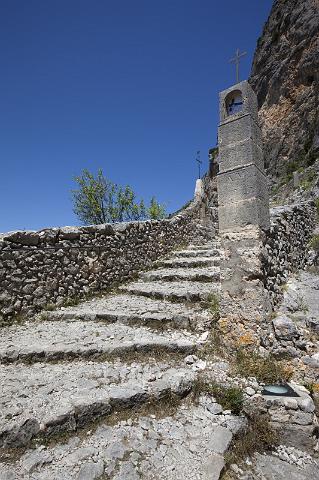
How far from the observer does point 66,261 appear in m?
6.71

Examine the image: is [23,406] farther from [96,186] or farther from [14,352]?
[96,186]

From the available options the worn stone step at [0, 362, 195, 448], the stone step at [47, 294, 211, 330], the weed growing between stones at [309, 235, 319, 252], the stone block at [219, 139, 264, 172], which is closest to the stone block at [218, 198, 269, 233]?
the stone block at [219, 139, 264, 172]

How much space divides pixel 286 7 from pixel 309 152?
49.6 ft

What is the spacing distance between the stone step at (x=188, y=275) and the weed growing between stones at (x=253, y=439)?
369 centimetres

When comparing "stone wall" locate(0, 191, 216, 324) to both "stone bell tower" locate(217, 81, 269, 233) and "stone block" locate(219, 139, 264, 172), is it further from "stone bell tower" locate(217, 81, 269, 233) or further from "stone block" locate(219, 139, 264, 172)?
"stone block" locate(219, 139, 264, 172)

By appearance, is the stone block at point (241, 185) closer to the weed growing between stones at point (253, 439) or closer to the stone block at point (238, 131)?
the stone block at point (238, 131)

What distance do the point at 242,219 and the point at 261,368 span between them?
2166mm

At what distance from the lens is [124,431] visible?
9.69 feet

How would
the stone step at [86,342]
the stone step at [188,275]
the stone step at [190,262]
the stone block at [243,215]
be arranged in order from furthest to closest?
the stone step at [190,262]
the stone step at [188,275]
the stone block at [243,215]
the stone step at [86,342]

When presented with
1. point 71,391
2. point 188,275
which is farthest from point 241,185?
point 71,391

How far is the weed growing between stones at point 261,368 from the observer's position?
3795 mm

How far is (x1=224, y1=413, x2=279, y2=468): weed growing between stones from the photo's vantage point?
2924 millimetres

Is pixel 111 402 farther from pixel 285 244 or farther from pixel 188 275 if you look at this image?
pixel 285 244

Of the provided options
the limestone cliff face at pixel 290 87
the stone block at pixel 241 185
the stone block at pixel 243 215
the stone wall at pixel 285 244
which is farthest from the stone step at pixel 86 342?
the limestone cliff face at pixel 290 87
